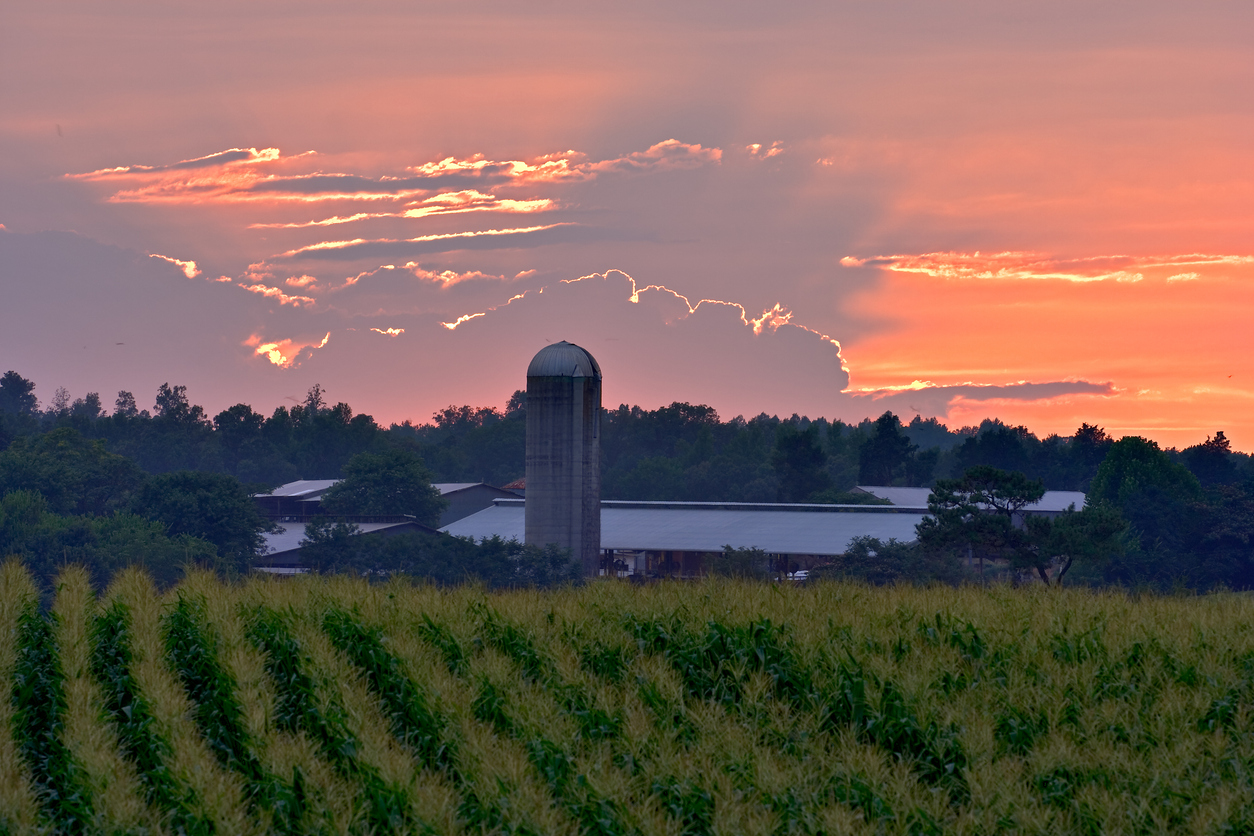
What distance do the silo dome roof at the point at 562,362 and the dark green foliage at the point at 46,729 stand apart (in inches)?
1791

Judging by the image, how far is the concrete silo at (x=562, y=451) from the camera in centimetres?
6881

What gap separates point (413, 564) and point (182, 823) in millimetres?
59693

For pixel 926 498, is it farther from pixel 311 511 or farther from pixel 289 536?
pixel 311 511

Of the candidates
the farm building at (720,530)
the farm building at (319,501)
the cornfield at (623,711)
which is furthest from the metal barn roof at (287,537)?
the cornfield at (623,711)

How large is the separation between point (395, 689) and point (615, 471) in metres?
136

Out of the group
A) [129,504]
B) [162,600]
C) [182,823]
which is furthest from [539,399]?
[182,823]

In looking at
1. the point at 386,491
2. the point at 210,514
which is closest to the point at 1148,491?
the point at 386,491

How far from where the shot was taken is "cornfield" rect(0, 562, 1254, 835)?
15.0 meters

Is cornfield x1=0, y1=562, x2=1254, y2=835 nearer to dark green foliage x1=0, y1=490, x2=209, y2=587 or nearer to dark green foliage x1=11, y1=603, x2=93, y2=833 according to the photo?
dark green foliage x1=11, y1=603, x2=93, y2=833

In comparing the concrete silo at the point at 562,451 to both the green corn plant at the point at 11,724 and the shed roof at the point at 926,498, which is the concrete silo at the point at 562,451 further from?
the shed roof at the point at 926,498

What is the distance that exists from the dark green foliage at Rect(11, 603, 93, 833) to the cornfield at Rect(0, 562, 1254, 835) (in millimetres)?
70

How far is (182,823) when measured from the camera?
1496cm

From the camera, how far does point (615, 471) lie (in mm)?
156000

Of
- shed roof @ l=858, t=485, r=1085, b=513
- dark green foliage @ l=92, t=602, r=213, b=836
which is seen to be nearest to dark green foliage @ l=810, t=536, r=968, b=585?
shed roof @ l=858, t=485, r=1085, b=513
